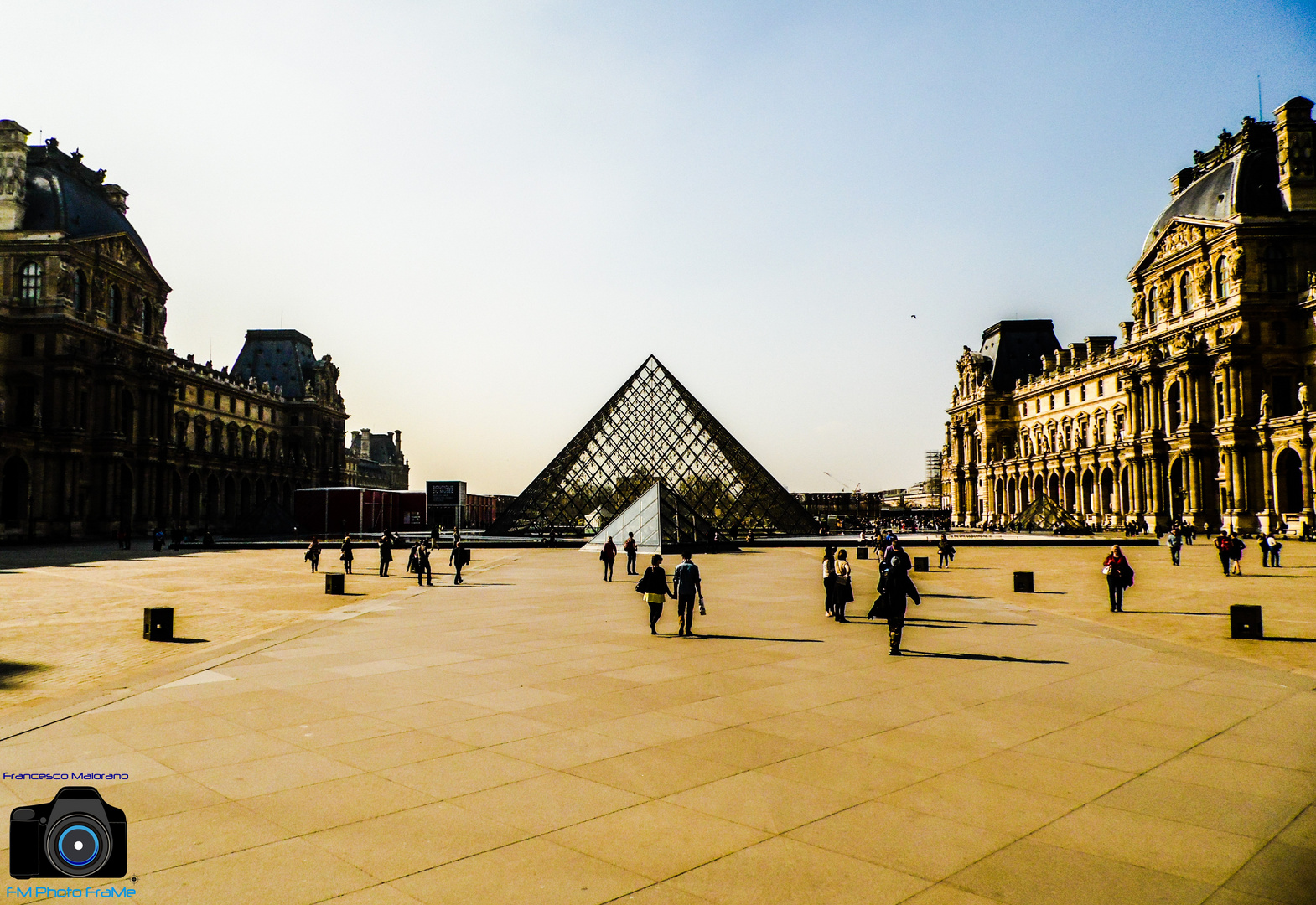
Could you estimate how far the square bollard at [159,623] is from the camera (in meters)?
11.5

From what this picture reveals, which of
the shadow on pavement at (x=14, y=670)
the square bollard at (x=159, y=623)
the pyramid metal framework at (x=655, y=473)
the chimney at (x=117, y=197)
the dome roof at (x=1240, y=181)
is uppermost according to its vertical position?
the chimney at (x=117, y=197)

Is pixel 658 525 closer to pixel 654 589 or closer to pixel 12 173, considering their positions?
pixel 654 589

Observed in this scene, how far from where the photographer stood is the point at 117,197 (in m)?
61.5

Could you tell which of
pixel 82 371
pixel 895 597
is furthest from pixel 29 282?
pixel 895 597

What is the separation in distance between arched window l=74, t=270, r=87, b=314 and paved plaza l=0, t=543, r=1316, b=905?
48.2m

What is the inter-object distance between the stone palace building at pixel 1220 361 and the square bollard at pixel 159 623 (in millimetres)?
50613

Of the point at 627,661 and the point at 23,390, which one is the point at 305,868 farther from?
the point at 23,390

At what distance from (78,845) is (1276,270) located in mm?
61077

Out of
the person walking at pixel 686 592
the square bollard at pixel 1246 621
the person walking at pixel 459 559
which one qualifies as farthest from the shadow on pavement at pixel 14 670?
the square bollard at pixel 1246 621

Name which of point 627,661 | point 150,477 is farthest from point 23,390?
point 627,661

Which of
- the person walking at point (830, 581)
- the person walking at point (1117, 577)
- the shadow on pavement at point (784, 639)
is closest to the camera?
the shadow on pavement at point (784, 639)

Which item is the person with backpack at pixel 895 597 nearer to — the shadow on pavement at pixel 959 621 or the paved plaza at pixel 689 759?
the paved plaza at pixel 689 759

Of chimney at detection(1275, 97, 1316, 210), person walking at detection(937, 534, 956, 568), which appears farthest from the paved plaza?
chimney at detection(1275, 97, 1316, 210)

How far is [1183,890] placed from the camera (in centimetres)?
380
